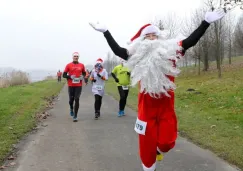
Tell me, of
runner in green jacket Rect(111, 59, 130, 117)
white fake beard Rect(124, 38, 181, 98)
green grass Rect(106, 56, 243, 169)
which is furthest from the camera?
runner in green jacket Rect(111, 59, 130, 117)

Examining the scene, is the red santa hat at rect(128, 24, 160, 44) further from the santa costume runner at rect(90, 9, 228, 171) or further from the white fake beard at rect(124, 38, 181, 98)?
the white fake beard at rect(124, 38, 181, 98)

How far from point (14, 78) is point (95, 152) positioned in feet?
100

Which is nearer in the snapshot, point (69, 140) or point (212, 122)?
point (69, 140)

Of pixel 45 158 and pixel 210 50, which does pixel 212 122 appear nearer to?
pixel 45 158

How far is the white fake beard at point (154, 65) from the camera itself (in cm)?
428

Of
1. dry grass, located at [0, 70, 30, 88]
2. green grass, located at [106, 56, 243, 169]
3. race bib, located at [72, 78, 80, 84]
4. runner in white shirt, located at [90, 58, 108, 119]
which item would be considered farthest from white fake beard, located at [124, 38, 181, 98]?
dry grass, located at [0, 70, 30, 88]

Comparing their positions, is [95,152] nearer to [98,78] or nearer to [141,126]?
[141,126]

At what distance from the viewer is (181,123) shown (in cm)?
926

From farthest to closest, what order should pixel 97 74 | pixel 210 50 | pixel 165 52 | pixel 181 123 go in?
pixel 210 50 → pixel 97 74 → pixel 181 123 → pixel 165 52

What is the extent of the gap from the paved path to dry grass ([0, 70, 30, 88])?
23.2 meters

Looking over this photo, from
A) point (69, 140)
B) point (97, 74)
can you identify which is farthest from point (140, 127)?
point (97, 74)

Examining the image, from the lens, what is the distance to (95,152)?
20.9ft

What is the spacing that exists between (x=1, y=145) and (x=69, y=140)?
1.44 metres

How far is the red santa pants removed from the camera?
4.31 meters
